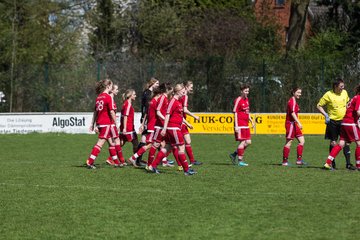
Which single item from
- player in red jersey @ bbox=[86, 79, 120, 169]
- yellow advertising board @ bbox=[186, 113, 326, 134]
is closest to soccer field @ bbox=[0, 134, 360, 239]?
player in red jersey @ bbox=[86, 79, 120, 169]

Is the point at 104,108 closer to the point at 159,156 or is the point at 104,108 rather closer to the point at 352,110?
the point at 159,156

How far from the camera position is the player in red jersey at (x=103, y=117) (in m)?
17.0

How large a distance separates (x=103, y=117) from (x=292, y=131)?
168 inches

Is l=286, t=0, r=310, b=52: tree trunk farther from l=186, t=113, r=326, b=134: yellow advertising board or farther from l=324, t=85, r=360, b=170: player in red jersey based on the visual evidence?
l=324, t=85, r=360, b=170: player in red jersey

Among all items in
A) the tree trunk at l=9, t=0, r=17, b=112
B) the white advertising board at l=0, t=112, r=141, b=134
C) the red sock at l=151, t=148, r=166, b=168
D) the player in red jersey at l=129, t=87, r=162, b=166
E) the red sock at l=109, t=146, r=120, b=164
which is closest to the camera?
the red sock at l=151, t=148, r=166, b=168

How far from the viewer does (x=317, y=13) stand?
5869cm

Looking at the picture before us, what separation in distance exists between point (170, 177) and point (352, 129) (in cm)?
383

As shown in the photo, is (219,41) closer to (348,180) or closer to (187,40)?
(187,40)

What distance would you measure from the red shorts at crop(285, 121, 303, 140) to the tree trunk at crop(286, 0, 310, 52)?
27.3m

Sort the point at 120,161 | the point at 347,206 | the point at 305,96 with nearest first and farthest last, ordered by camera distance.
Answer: the point at 347,206 → the point at 120,161 → the point at 305,96

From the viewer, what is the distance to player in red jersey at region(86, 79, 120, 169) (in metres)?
17.0

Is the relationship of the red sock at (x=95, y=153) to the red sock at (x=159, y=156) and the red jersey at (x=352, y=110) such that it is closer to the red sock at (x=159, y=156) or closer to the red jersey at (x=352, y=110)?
the red sock at (x=159, y=156)

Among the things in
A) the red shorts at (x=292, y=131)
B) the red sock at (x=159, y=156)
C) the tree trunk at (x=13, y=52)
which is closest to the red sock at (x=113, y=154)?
the red sock at (x=159, y=156)

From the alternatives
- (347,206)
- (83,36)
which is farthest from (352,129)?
(83,36)
